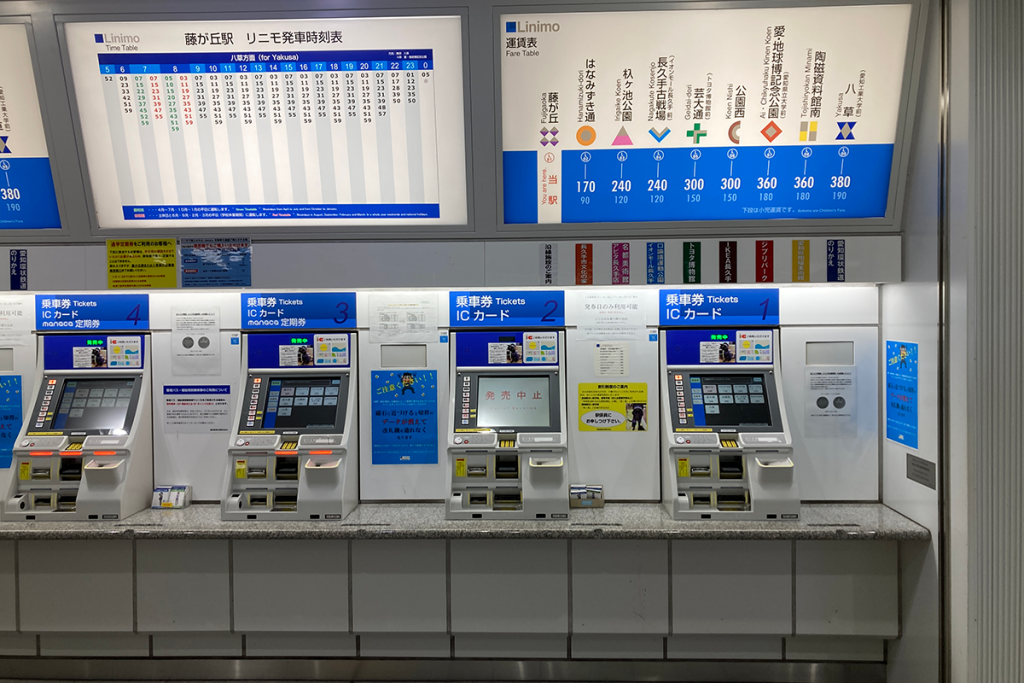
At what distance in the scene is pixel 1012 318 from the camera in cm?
250

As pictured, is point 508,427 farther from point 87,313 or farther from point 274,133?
point 87,313

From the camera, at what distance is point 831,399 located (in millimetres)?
3307

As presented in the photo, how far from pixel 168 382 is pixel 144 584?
1071 mm

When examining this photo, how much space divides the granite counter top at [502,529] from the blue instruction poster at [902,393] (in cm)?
43

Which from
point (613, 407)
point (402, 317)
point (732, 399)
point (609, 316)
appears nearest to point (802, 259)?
point (732, 399)

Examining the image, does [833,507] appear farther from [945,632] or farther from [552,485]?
[552,485]

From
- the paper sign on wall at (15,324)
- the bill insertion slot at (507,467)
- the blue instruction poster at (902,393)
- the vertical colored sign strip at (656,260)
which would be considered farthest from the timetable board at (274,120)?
the blue instruction poster at (902,393)

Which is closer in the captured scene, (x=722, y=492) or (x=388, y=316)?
(x=722, y=492)

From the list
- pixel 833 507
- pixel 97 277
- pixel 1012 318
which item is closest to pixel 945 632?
pixel 833 507

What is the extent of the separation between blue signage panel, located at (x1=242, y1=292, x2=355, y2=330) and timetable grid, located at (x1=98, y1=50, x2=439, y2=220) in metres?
0.49

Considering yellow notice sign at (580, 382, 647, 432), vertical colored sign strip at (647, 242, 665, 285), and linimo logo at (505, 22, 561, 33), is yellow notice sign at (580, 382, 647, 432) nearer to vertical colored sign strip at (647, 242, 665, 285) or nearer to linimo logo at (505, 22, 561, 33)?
vertical colored sign strip at (647, 242, 665, 285)

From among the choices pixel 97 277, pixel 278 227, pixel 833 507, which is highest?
pixel 278 227

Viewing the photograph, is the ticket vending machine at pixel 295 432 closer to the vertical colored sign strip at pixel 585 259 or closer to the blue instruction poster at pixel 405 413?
the blue instruction poster at pixel 405 413

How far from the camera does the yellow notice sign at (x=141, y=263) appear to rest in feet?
10.0
